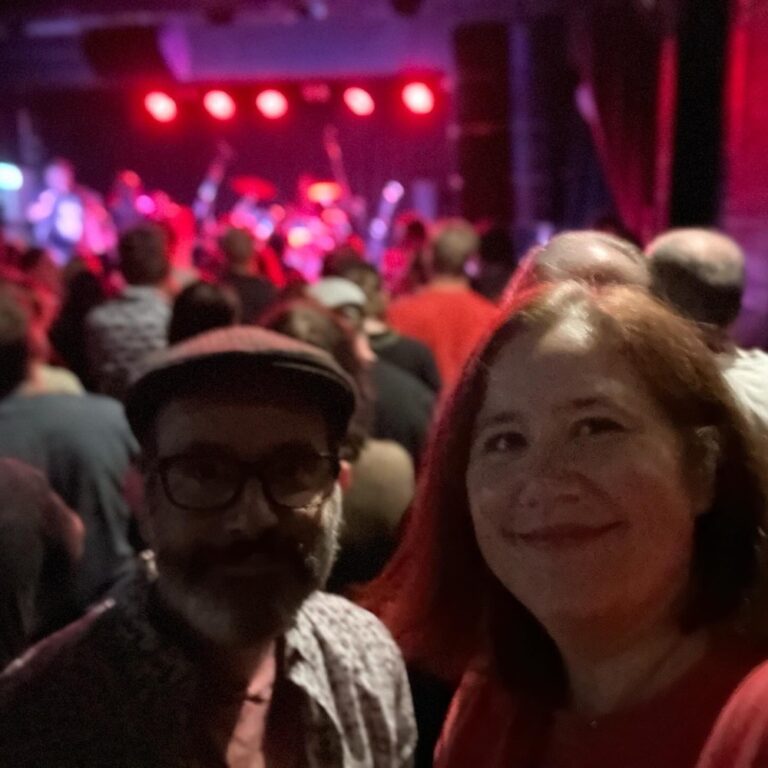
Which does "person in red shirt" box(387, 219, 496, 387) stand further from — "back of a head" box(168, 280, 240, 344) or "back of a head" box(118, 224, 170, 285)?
"back of a head" box(168, 280, 240, 344)

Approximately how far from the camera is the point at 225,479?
1540 mm

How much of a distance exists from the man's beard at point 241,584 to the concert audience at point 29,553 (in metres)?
0.84

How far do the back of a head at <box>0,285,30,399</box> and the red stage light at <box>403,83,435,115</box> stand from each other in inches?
311

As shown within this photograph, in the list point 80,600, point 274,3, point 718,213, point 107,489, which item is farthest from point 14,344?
point 274,3

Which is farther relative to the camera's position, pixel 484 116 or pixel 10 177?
pixel 10 177

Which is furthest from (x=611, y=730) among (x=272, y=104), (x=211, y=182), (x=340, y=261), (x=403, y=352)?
(x=211, y=182)

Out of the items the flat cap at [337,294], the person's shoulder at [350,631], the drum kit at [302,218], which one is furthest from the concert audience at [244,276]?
the drum kit at [302,218]

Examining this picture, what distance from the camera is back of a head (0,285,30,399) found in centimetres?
301

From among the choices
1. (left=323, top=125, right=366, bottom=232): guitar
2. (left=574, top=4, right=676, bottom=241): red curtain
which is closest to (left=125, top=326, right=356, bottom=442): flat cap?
(left=574, top=4, right=676, bottom=241): red curtain

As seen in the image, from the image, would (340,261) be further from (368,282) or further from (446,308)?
(446,308)

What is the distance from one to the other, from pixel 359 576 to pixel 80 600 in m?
0.89

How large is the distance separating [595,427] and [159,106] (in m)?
11.1

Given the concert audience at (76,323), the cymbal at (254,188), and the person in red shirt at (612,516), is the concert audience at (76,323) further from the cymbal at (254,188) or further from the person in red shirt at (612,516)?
the cymbal at (254,188)

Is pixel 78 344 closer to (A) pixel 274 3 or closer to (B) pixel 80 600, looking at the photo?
(B) pixel 80 600
